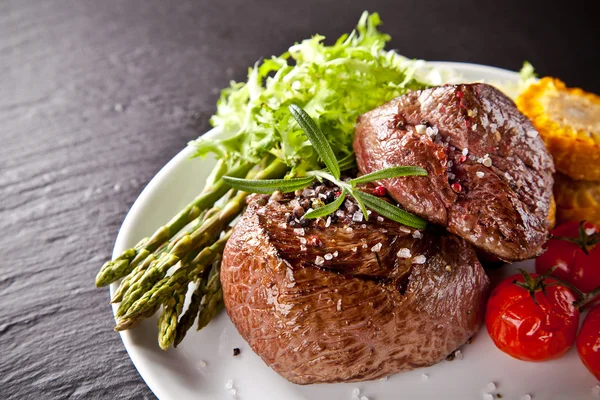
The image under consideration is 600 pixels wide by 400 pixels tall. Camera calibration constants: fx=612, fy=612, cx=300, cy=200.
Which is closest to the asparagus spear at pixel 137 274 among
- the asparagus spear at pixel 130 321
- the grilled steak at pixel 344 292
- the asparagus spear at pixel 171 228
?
the asparagus spear at pixel 171 228

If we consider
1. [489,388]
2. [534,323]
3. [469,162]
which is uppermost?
[469,162]

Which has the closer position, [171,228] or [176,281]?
[176,281]

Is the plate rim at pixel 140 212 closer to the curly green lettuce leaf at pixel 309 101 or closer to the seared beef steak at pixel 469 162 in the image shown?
the curly green lettuce leaf at pixel 309 101

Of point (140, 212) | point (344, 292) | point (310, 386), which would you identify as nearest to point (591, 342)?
point (344, 292)

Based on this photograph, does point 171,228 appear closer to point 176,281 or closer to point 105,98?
point 176,281

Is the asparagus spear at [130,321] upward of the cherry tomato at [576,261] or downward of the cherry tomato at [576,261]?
upward
